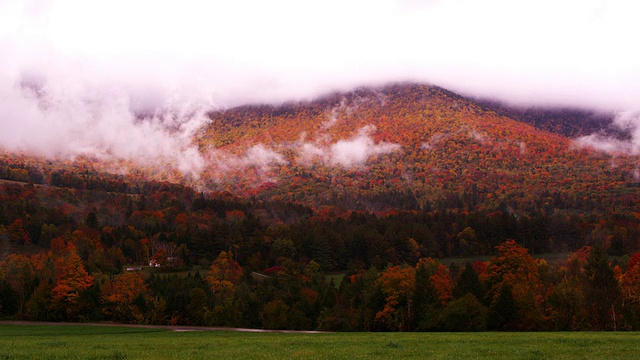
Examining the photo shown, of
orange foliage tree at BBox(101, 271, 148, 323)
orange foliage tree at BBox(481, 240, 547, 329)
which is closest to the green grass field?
orange foliage tree at BBox(481, 240, 547, 329)

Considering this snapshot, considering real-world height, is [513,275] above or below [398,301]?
above

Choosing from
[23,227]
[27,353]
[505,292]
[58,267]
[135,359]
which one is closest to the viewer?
[135,359]

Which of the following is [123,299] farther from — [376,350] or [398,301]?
[376,350]

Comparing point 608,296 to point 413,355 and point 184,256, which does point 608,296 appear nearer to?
point 413,355

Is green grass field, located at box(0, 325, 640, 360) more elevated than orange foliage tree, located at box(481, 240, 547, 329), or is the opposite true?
green grass field, located at box(0, 325, 640, 360)

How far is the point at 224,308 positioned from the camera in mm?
89938

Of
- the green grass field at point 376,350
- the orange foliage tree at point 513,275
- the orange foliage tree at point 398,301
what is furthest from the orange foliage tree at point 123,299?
the orange foliage tree at point 513,275

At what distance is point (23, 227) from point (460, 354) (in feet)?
664

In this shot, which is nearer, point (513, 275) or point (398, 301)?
point (398, 301)

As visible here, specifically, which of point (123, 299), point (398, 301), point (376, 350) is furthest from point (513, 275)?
point (123, 299)

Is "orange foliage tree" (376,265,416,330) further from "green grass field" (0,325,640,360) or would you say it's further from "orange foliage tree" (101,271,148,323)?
"green grass field" (0,325,640,360)

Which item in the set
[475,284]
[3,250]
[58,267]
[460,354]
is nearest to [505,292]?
[475,284]

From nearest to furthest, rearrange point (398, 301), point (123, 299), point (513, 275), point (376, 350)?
1. point (376, 350)
2. point (398, 301)
3. point (513, 275)
4. point (123, 299)

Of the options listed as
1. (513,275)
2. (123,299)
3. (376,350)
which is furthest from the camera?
(123,299)
